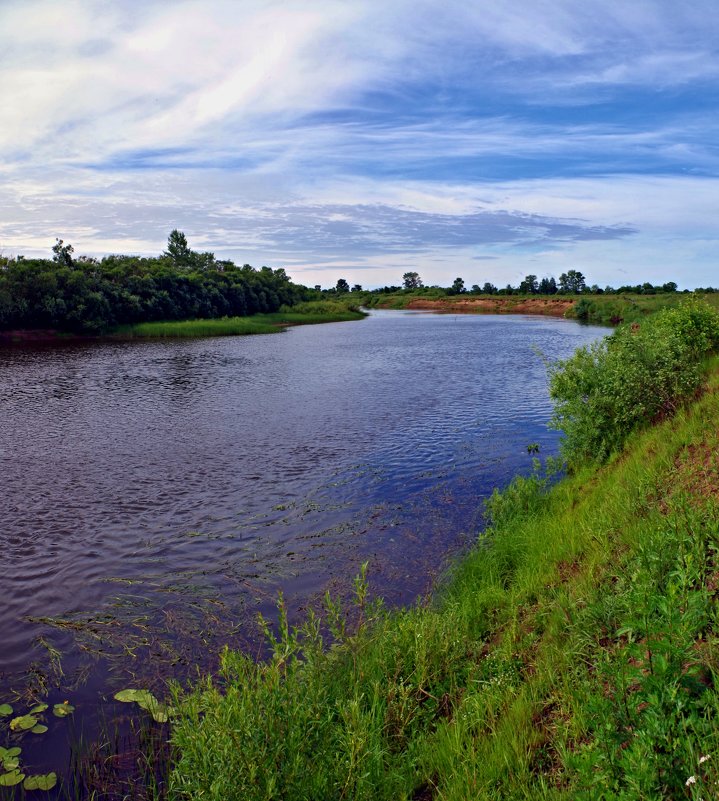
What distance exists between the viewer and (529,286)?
16325 centimetres

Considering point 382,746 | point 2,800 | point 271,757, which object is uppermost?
point 271,757

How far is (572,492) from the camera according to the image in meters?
12.0

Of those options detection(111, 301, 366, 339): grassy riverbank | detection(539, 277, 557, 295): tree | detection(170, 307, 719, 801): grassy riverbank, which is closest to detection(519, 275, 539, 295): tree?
detection(539, 277, 557, 295): tree

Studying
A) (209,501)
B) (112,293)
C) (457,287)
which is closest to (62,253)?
(112,293)

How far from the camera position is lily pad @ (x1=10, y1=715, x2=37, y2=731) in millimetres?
6991

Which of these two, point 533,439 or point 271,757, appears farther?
point 533,439

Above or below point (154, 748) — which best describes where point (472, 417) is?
above

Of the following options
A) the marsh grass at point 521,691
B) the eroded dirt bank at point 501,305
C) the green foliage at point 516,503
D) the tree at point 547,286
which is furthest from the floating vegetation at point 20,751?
the tree at point 547,286

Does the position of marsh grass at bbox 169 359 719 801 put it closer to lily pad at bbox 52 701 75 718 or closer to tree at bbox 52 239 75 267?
lily pad at bbox 52 701 75 718

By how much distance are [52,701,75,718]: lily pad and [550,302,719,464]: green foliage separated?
10980mm

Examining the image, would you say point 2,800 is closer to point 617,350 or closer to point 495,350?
point 617,350

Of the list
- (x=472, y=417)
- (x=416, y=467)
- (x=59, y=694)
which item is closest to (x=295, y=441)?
Answer: (x=416, y=467)

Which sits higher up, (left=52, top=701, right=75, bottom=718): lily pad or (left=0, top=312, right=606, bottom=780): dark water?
(left=0, top=312, right=606, bottom=780): dark water

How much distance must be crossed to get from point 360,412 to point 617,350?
12.3 m
